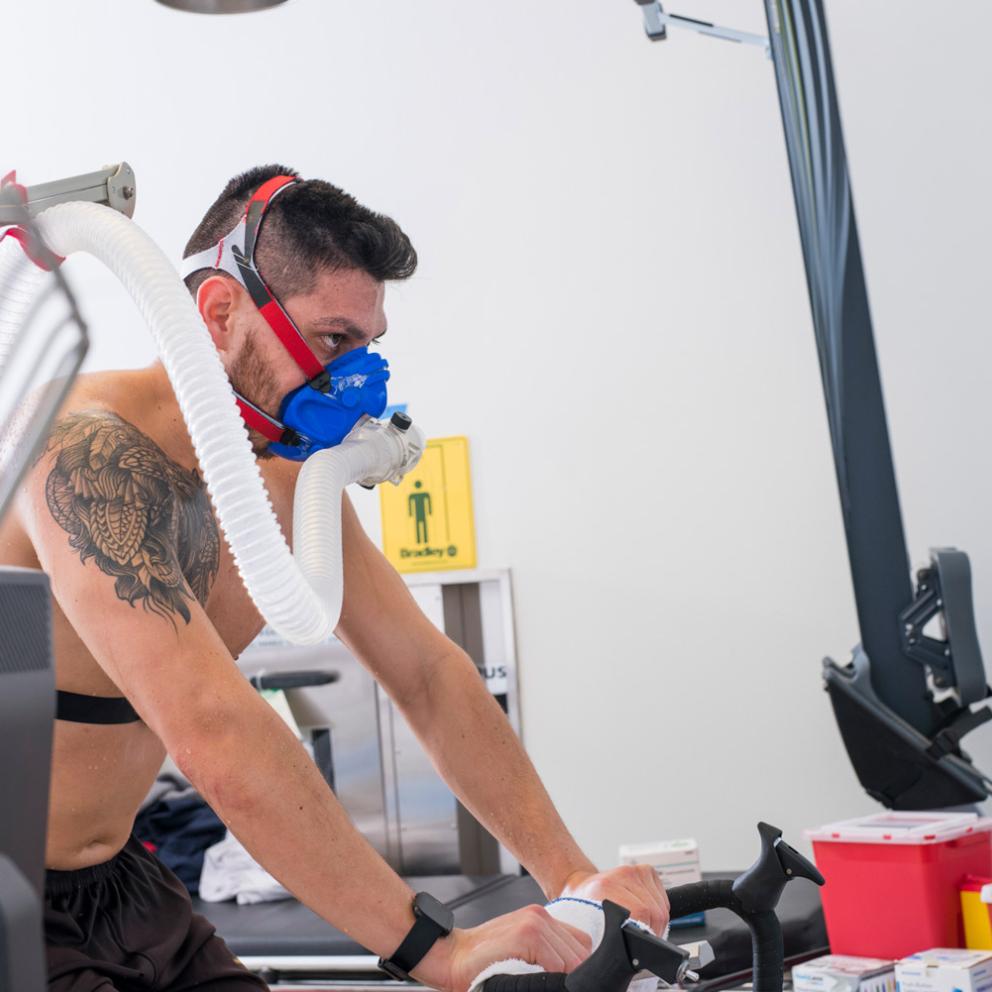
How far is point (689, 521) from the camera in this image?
2.78m

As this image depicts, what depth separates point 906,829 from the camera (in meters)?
2.00

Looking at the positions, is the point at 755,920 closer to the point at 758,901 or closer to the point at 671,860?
the point at 758,901

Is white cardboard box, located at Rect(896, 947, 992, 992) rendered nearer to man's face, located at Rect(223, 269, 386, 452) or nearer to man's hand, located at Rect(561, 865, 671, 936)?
man's hand, located at Rect(561, 865, 671, 936)

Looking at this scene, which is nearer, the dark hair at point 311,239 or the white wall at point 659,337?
the dark hair at point 311,239

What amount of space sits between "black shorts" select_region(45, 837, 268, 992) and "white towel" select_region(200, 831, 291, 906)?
1265 mm

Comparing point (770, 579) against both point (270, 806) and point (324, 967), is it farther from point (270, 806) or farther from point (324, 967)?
point (270, 806)

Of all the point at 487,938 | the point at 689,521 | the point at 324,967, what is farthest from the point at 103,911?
the point at 689,521

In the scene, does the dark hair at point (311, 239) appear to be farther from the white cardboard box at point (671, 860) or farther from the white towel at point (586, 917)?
the white cardboard box at point (671, 860)

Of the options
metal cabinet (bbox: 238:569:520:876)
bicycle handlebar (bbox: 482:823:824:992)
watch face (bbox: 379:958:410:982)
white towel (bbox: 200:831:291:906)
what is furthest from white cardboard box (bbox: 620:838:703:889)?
watch face (bbox: 379:958:410:982)

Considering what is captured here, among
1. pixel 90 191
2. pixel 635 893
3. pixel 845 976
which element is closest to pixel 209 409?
pixel 90 191

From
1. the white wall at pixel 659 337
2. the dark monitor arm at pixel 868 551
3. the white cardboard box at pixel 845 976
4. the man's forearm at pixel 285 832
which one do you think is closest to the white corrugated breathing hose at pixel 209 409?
the man's forearm at pixel 285 832

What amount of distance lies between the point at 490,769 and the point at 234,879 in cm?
141

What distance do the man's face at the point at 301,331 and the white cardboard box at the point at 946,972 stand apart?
119cm

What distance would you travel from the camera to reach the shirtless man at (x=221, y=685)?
111cm
